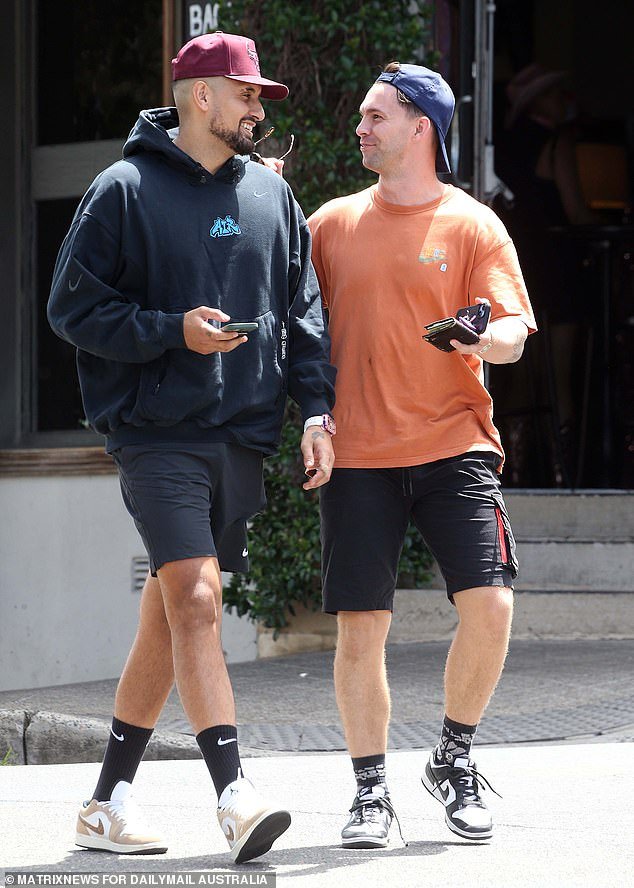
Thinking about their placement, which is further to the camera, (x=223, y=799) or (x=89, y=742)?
(x=89, y=742)

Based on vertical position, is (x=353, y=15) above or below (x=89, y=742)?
above

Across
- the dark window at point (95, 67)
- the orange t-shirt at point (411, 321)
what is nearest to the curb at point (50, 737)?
the orange t-shirt at point (411, 321)

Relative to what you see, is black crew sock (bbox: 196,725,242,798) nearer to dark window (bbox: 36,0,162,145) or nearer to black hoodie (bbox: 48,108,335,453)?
black hoodie (bbox: 48,108,335,453)

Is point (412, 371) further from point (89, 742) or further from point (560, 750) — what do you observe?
point (89, 742)

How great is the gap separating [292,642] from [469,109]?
3031 mm

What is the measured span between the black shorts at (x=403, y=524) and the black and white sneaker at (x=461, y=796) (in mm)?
454

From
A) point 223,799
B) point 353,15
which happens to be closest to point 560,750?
point 223,799

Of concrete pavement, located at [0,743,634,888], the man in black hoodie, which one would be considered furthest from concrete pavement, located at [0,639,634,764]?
the man in black hoodie

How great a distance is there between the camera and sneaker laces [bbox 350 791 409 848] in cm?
387

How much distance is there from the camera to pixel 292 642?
7.95 meters

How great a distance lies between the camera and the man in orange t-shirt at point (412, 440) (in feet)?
13.0

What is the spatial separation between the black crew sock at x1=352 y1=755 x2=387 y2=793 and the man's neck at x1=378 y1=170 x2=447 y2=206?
1.48 meters

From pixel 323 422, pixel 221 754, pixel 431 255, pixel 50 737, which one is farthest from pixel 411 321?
pixel 50 737

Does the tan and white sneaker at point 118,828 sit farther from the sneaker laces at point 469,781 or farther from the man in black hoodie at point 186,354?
the sneaker laces at point 469,781
